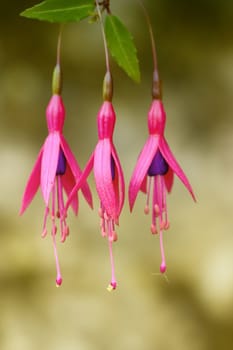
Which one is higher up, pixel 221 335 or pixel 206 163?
pixel 206 163

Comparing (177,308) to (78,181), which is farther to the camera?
(177,308)

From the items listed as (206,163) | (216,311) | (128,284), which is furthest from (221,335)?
(206,163)

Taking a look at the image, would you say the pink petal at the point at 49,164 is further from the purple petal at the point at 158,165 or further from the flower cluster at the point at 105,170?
the purple petal at the point at 158,165

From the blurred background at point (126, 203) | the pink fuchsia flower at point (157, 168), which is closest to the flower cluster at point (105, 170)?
the pink fuchsia flower at point (157, 168)

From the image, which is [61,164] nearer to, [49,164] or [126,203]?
[49,164]

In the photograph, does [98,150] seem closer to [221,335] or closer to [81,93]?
[81,93]
